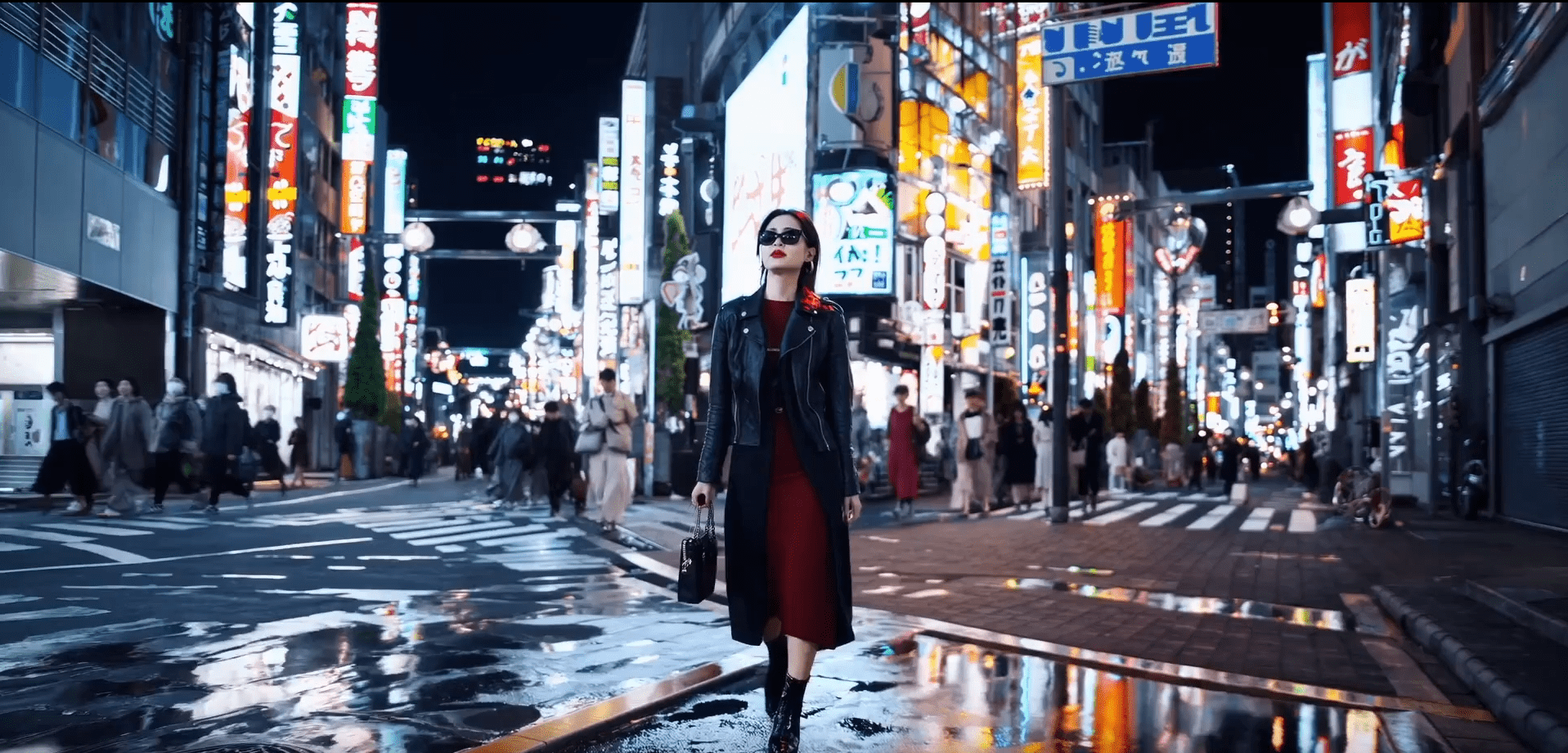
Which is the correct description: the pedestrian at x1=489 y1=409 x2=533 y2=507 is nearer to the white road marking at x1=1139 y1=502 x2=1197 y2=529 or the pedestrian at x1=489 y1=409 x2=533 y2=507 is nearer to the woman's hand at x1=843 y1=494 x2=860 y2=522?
the white road marking at x1=1139 y1=502 x2=1197 y2=529

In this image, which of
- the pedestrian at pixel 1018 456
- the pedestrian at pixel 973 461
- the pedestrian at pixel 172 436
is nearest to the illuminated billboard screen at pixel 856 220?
the pedestrian at pixel 1018 456

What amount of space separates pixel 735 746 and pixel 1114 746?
135 cm

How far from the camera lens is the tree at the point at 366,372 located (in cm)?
3866

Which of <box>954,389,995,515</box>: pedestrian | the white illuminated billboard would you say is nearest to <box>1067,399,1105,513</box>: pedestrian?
<box>954,389,995,515</box>: pedestrian

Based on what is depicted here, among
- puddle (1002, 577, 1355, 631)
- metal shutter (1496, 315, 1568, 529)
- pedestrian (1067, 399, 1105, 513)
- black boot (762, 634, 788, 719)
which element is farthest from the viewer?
pedestrian (1067, 399, 1105, 513)

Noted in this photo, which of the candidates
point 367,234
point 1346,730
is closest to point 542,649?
point 1346,730

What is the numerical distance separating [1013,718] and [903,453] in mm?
13983

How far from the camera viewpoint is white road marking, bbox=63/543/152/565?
1109 centimetres

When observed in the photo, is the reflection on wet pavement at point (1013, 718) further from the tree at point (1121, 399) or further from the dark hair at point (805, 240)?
the tree at point (1121, 399)

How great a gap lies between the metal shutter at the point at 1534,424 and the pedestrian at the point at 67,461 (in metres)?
18.1

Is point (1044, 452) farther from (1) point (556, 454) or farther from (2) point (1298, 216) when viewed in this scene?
(1) point (556, 454)

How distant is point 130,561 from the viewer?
11023 mm

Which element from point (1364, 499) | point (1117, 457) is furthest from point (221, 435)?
point (1117, 457)

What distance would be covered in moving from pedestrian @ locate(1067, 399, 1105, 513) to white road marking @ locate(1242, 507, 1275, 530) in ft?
8.16
